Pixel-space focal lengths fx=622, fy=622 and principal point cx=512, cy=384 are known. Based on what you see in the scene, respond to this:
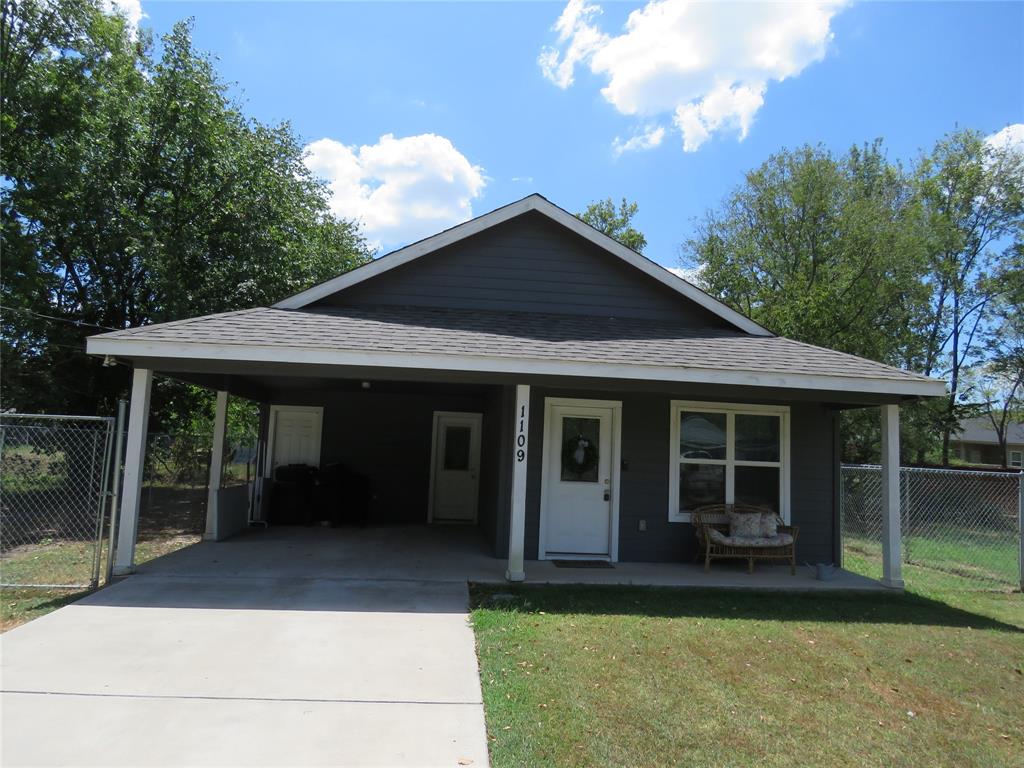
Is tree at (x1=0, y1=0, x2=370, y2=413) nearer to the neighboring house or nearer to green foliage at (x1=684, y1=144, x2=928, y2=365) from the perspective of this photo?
green foliage at (x1=684, y1=144, x2=928, y2=365)

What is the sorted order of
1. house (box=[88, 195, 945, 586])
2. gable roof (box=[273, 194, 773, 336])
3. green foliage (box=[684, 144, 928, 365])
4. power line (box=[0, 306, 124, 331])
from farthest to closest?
1. green foliage (box=[684, 144, 928, 365])
2. power line (box=[0, 306, 124, 331])
3. gable roof (box=[273, 194, 773, 336])
4. house (box=[88, 195, 945, 586])

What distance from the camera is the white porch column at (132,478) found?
268 inches

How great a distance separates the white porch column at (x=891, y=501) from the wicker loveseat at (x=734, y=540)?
1063 millimetres

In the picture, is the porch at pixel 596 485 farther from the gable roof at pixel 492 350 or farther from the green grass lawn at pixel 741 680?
the green grass lawn at pixel 741 680

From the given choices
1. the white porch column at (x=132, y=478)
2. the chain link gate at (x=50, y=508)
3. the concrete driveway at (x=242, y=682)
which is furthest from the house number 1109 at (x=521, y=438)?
the chain link gate at (x=50, y=508)

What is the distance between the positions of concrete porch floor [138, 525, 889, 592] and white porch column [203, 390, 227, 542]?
0.36 m

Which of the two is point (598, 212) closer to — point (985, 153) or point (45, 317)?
point (985, 153)

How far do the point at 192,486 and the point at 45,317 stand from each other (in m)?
4.67

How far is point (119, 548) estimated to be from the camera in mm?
6844

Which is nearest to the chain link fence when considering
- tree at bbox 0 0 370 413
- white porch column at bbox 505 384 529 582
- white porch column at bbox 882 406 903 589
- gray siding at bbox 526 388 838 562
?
gray siding at bbox 526 388 838 562

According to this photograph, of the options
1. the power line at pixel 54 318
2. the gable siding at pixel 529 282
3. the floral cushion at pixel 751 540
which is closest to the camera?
the floral cushion at pixel 751 540

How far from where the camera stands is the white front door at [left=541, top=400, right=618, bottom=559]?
8.70 meters

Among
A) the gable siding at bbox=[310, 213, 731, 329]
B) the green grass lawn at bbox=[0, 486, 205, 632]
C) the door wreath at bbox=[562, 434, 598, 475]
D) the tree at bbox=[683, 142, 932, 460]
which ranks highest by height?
the tree at bbox=[683, 142, 932, 460]

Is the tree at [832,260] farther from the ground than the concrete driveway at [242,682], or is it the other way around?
the tree at [832,260]
